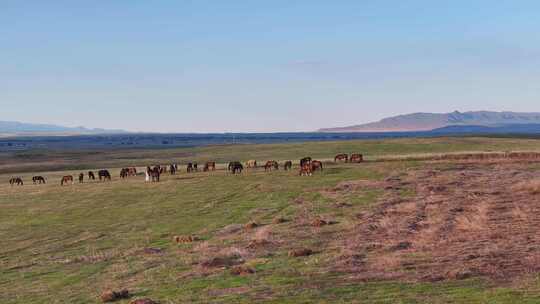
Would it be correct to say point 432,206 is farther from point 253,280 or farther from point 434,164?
point 434,164

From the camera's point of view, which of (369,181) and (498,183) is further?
(369,181)

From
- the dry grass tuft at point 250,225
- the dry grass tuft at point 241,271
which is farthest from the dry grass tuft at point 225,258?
the dry grass tuft at point 250,225

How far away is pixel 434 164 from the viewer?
58.6 metres

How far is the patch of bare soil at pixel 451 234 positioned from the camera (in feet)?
67.8

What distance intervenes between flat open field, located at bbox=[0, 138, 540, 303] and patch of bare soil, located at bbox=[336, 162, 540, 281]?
69 millimetres

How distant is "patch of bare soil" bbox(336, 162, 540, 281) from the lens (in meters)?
20.7

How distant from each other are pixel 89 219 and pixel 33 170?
56.9 m

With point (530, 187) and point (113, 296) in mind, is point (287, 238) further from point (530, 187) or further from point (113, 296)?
point (530, 187)

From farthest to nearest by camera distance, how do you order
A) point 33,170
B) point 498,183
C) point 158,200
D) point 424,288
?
1. point 33,170
2. point 158,200
3. point 498,183
4. point 424,288

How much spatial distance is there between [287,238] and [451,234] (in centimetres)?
724

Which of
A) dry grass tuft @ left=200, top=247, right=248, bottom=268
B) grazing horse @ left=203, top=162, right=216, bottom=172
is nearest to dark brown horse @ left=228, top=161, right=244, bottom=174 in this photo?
grazing horse @ left=203, top=162, right=216, bottom=172

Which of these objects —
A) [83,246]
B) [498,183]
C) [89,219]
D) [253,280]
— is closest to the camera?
[253,280]

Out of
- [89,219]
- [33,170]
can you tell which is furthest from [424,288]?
[33,170]

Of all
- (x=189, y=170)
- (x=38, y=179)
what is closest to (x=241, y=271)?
(x=189, y=170)
